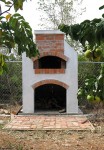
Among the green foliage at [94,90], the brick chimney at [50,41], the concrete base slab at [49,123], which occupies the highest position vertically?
the brick chimney at [50,41]

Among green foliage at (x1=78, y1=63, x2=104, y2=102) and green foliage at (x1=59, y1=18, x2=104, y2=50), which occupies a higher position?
green foliage at (x1=59, y1=18, x2=104, y2=50)

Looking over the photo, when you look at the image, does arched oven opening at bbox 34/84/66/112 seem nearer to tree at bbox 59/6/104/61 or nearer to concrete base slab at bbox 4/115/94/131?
concrete base slab at bbox 4/115/94/131

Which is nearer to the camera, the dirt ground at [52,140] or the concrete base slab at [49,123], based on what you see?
the dirt ground at [52,140]

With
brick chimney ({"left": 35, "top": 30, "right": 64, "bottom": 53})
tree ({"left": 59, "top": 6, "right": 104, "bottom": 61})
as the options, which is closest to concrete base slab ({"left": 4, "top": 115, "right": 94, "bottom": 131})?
brick chimney ({"left": 35, "top": 30, "right": 64, "bottom": 53})

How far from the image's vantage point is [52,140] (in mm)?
6805

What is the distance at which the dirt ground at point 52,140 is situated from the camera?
6223mm

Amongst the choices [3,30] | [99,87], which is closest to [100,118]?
[3,30]

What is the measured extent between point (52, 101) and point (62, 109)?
78 cm

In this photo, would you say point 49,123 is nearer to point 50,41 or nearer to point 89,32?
point 50,41

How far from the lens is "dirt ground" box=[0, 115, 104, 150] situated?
6223 mm

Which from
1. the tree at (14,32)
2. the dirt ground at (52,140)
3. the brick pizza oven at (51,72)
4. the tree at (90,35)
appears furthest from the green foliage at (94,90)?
the brick pizza oven at (51,72)

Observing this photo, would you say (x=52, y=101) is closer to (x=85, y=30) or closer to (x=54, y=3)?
(x=85, y=30)

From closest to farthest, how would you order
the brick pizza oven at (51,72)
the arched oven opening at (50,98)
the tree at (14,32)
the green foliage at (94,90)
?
1. the green foliage at (94,90)
2. the tree at (14,32)
3. the brick pizza oven at (51,72)
4. the arched oven opening at (50,98)

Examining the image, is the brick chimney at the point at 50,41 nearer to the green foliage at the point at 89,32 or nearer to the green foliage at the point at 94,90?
the green foliage at the point at 94,90
